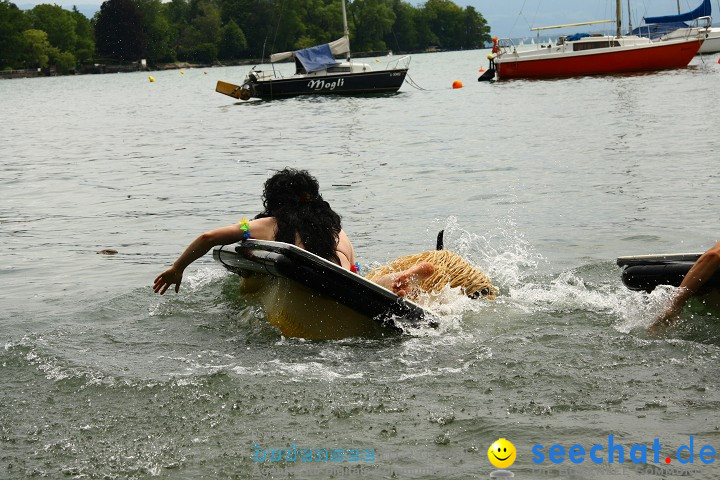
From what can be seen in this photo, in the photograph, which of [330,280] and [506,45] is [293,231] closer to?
[330,280]

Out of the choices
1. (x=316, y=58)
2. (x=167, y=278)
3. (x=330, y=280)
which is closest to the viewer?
(x=330, y=280)

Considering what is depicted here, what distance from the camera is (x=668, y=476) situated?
4824 millimetres

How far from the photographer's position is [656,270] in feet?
23.2

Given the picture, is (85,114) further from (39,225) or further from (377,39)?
(377,39)

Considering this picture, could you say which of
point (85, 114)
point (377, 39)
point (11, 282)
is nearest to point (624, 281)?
point (11, 282)

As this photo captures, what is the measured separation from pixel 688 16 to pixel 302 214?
52.2 meters

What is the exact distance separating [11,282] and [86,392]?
4.37 meters

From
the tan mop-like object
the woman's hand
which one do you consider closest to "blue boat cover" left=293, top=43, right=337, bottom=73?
the tan mop-like object

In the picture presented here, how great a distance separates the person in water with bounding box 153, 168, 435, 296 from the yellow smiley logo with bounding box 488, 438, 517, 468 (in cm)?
239

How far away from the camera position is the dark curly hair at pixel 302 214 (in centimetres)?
731

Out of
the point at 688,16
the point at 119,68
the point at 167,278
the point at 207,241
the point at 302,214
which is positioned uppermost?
the point at 688,16

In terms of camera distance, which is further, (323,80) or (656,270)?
(323,80)

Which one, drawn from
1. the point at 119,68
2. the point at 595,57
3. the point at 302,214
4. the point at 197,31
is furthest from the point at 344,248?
the point at 197,31

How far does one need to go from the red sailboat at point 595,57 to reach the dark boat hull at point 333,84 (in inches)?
245
